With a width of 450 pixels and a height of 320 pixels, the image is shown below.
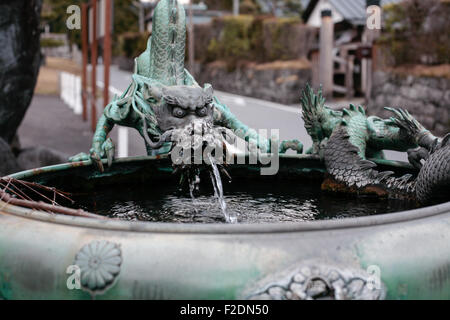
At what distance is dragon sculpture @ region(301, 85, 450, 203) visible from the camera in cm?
337

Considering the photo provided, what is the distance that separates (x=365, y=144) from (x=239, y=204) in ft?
3.23

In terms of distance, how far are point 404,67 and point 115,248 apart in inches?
483

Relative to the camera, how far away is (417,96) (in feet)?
40.6

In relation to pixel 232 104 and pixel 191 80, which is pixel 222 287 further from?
pixel 232 104

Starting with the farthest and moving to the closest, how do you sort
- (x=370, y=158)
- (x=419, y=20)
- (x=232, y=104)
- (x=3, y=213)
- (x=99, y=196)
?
1. (x=232, y=104)
2. (x=419, y=20)
3. (x=370, y=158)
4. (x=99, y=196)
5. (x=3, y=213)

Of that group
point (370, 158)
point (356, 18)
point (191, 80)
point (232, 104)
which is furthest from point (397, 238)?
point (356, 18)

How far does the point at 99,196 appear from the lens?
12.0 feet

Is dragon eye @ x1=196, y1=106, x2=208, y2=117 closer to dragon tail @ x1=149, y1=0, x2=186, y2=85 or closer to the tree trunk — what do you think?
dragon tail @ x1=149, y1=0, x2=186, y2=85

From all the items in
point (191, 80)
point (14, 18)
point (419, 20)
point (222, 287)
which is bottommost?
point (222, 287)

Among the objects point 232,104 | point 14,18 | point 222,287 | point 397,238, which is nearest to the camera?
point 222,287

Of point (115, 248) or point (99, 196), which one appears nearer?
point (115, 248)

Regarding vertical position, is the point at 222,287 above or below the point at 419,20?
below

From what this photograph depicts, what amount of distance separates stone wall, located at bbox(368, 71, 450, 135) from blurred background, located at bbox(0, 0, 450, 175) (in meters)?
0.02

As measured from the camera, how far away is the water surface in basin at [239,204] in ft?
10.7
